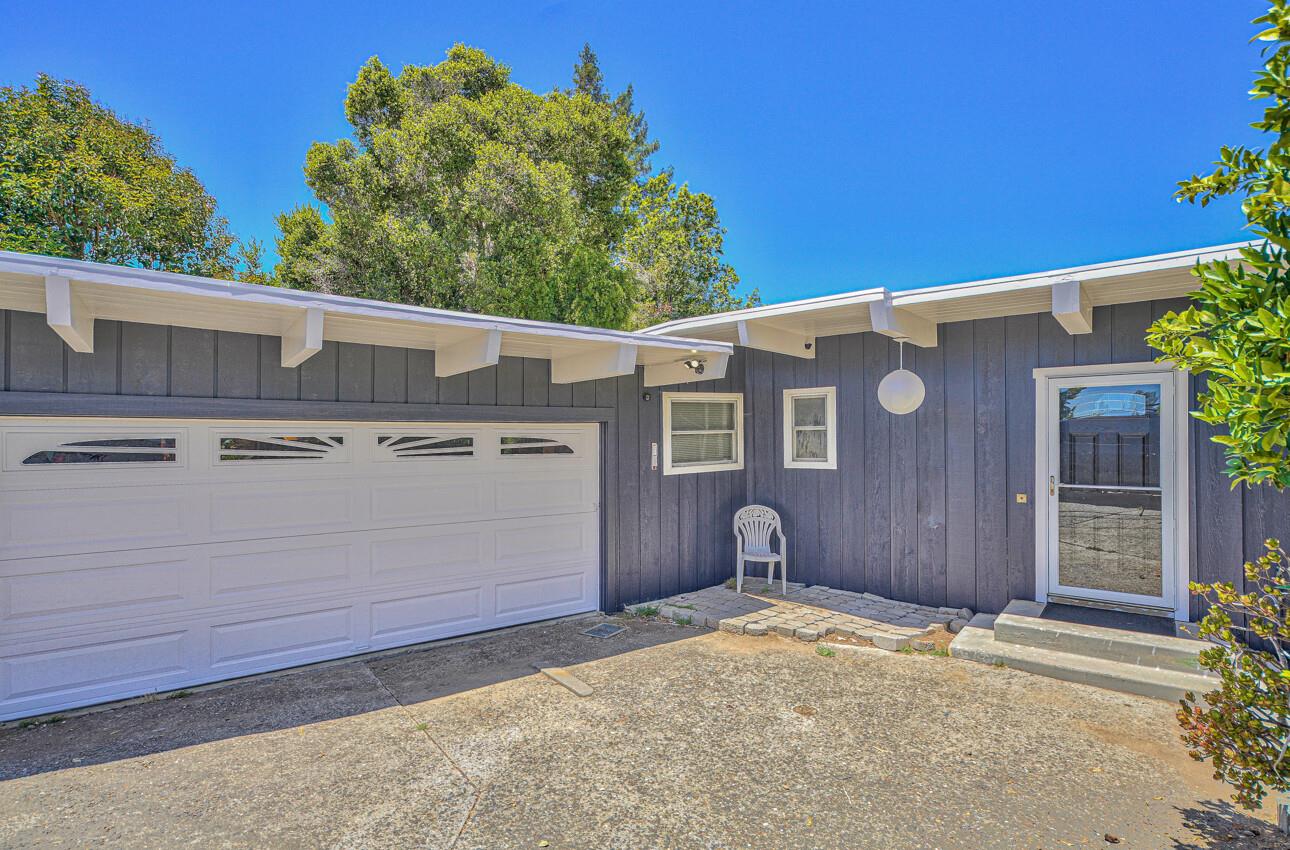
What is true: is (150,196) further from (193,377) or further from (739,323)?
(739,323)

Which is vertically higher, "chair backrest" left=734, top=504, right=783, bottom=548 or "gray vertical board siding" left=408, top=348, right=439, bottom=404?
"gray vertical board siding" left=408, top=348, right=439, bottom=404

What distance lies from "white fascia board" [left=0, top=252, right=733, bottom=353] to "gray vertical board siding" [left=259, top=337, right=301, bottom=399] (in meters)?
0.56

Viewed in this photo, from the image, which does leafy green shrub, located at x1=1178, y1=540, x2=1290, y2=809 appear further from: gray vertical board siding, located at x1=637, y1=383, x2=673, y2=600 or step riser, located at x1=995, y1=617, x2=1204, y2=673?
gray vertical board siding, located at x1=637, y1=383, x2=673, y2=600

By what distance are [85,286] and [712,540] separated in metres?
5.09

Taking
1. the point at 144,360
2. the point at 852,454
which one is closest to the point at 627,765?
the point at 144,360

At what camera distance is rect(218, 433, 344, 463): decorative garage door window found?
13.2ft

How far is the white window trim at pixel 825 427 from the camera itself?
6000 millimetres

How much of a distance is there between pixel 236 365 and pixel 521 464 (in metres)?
2.12

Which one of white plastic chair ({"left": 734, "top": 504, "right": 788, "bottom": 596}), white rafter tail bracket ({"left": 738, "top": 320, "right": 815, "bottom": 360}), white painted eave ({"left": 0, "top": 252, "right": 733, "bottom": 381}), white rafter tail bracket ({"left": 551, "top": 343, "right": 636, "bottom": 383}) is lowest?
white plastic chair ({"left": 734, "top": 504, "right": 788, "bottom": 596})

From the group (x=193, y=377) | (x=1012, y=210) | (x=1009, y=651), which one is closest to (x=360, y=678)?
(x=193, y=377)

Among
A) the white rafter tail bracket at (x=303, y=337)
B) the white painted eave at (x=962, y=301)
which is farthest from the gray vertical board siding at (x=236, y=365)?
the white painted eave at (x=962, y=301)

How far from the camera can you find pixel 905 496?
5574 millimetres

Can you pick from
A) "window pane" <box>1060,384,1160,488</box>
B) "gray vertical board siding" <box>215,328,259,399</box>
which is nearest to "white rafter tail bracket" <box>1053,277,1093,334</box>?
"window pane" <box>1060,384,1160,488</box>

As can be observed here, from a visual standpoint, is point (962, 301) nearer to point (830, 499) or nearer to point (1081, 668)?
point (830, 499)
